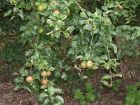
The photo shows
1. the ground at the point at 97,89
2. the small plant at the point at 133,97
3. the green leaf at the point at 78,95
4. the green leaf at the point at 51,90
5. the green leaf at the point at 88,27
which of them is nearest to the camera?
the green leaf at the point at 88,27

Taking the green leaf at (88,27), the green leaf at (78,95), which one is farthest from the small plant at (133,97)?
the green leaf at (88,27)

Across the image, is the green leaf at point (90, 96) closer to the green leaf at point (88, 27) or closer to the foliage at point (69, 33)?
the foliage at point (69, 33)

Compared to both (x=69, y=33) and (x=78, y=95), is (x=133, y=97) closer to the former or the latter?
(x=78, y=95)

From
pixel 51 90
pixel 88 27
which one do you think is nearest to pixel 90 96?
pixel 51 90

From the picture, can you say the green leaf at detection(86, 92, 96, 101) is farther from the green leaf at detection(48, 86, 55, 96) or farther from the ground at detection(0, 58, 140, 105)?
the green leaf at detection(48, 86, 55, 96)

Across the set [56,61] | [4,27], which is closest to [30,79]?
[56,61]

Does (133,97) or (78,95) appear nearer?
(133,97)

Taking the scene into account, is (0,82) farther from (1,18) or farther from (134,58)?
(134,58)

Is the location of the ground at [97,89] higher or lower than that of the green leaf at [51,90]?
lower

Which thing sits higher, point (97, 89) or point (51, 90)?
point (51, 90)

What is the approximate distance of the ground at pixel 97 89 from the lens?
4.32 metres

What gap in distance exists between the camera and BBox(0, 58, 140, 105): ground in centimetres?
432

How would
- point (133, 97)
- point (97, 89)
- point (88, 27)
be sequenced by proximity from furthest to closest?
point (97, 89) → point (133, 97) → point (88, 27)

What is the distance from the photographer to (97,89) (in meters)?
4.52
